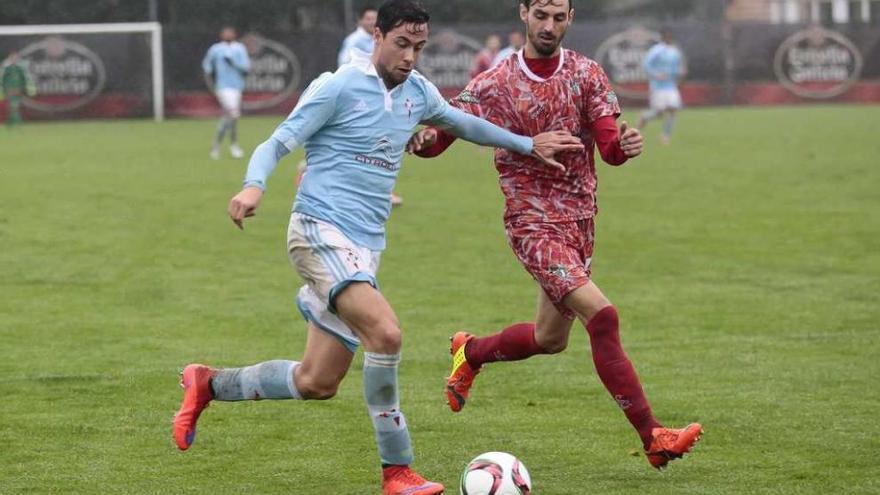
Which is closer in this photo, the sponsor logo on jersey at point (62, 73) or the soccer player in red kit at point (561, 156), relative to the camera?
the soccer player in red kit at point (561, 156)

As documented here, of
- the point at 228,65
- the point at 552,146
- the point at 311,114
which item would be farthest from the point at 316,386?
the point at 228,65

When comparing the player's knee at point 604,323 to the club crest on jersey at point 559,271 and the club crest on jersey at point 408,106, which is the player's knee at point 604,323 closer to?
the club crest on jersey at point 559,271

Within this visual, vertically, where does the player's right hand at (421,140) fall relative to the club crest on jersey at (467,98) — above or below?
below

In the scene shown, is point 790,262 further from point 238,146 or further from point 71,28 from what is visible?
point 71,28

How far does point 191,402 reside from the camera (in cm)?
653

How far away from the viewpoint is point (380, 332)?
5863 mm

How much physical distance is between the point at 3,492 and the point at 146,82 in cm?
3238

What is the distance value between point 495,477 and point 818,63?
→ 35942 mm

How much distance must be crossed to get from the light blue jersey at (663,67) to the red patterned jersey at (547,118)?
2316cm

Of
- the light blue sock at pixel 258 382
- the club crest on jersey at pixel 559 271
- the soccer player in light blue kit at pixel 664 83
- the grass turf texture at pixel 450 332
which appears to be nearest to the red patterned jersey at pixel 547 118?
the club crest on jersey at pixel 559 271

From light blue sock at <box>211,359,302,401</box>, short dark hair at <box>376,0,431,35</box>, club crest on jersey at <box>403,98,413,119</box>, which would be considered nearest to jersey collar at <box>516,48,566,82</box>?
club crest on jersey at <box>403,98,413,119</box>

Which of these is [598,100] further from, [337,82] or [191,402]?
[191,402]

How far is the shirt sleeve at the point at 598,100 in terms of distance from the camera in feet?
22.6

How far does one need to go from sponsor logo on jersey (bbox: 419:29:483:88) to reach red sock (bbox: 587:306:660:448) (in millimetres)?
31878
